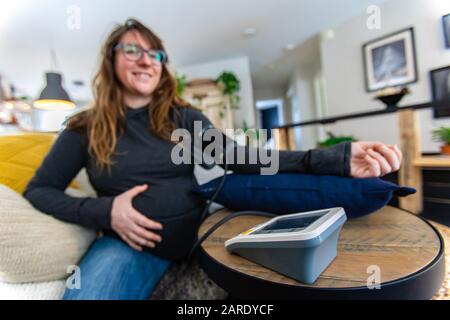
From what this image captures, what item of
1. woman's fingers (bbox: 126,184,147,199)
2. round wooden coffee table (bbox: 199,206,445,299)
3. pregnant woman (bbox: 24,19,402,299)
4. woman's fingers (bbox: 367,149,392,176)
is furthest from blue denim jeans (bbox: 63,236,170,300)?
woman's fingers (bbox: 367,149,392,176)

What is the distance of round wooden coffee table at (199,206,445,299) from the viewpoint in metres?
0.19

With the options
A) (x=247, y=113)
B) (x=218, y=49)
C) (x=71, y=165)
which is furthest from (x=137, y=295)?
(x=218, y=49)

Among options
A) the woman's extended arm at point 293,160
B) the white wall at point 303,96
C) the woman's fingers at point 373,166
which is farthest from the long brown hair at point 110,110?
the woman's fingers at point 373,166

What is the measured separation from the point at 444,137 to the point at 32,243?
0.68 metres

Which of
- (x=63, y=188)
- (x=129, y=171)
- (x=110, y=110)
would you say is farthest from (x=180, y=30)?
(x=63, y=188)

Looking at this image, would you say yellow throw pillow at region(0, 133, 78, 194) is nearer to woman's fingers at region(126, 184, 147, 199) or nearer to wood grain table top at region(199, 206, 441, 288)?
woman's fingers at region(126, 184, 147, 199)

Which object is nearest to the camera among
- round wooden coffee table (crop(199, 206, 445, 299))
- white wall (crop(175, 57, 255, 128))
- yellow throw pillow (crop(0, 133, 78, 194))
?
round wooden coffee table (crop(199, 206, 445, 299))

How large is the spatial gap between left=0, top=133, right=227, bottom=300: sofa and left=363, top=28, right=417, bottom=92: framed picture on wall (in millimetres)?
350

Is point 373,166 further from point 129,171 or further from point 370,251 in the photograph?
point 129,171

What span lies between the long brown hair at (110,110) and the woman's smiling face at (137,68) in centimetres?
1

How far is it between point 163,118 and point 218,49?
286 millimetres

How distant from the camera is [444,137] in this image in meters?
0.28

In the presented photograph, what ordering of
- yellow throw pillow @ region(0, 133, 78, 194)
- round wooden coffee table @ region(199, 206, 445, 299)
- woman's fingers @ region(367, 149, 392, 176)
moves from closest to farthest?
round wooden coffee table @ region(199, 206, 445, 299) < woman's fingers @ region(367, 149, 392, 176) < yellow throw pillow @ region(0, 133, 78, 194)
